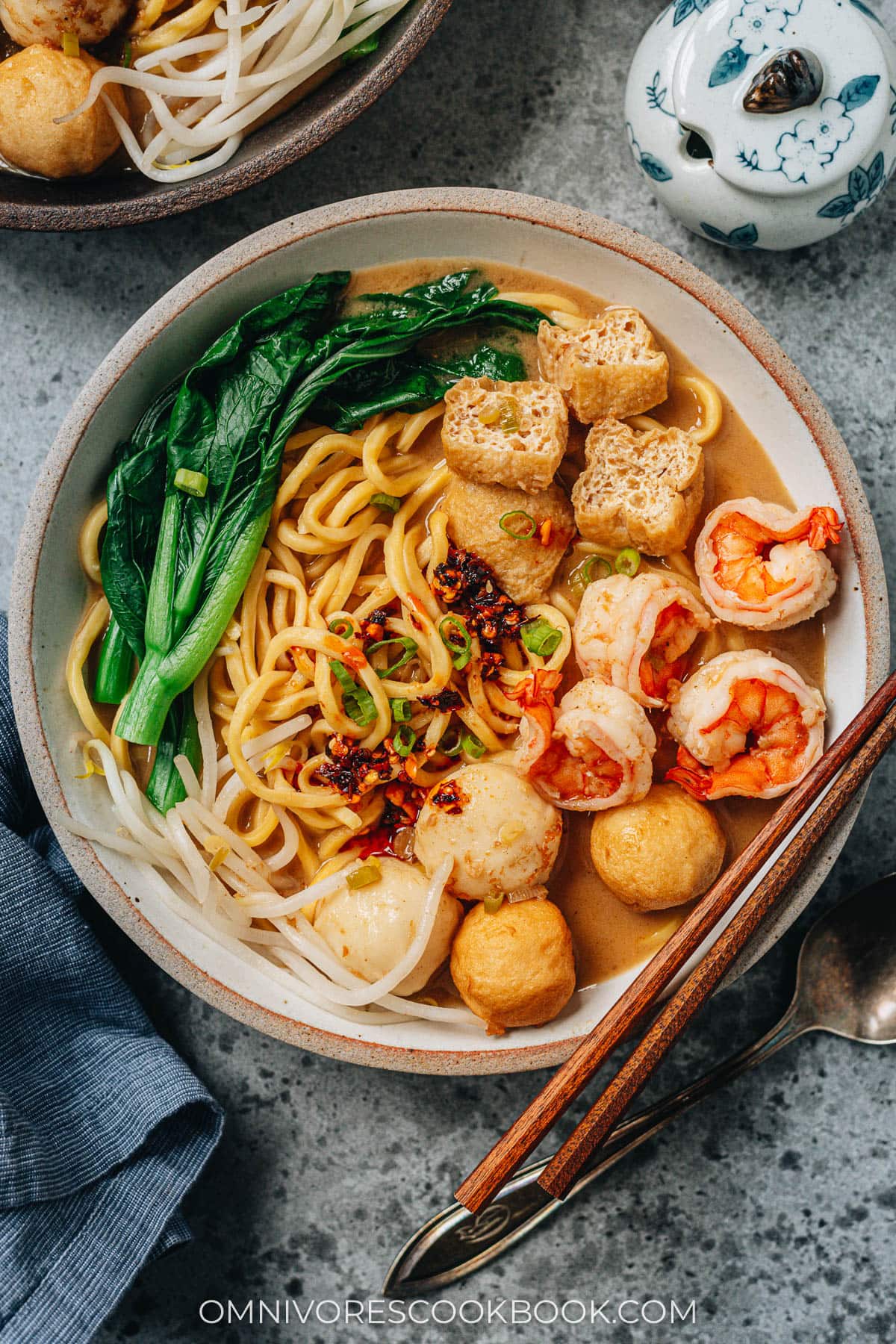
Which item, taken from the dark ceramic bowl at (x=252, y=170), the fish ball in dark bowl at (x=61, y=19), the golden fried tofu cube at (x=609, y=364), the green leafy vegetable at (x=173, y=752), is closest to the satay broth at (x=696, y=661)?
the golden fried tofu cube at (x=609, y=364)

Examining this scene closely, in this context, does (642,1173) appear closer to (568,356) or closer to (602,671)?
(602,671)

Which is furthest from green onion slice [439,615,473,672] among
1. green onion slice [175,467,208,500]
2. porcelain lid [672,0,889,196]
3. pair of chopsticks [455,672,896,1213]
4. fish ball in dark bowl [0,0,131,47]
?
fish ball in dark bowl [0,0,131,47]

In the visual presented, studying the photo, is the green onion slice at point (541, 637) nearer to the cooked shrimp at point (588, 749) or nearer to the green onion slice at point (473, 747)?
the cooked shrimp at point (588, 749)

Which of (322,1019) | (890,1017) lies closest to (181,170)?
(322,1019)

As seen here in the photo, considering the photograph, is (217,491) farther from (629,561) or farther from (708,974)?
(708,974)

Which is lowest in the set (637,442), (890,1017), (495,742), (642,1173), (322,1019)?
(642,1173)

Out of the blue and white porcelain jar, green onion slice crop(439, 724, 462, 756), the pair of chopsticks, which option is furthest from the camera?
green onion slice crop(439, 724, 462, 756)

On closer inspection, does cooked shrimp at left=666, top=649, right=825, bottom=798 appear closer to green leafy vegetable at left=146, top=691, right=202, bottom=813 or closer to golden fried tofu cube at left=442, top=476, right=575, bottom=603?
golden fried tofu cube at left=442, top=476, right=575, bottom=603
